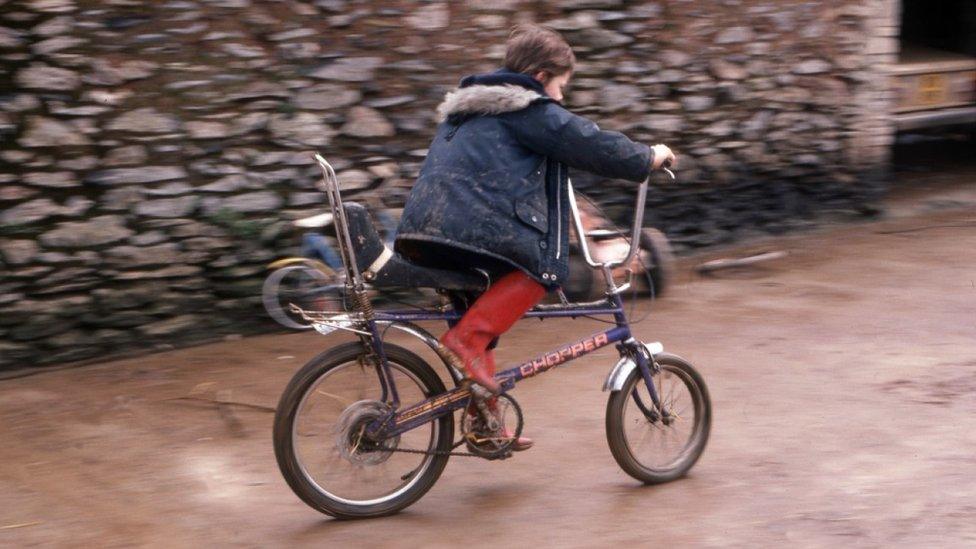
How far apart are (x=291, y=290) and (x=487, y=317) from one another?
265 centimetres

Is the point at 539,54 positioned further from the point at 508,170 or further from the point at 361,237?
the point at 361,237

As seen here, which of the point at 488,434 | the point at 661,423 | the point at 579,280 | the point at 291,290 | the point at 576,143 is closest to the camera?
the point at 576,143

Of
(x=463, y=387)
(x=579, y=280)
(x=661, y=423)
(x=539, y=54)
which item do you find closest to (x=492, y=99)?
(x=539, y=54)

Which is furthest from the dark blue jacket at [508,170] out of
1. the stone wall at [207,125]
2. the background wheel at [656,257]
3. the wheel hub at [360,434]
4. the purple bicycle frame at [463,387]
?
the background wheel at [656,257]

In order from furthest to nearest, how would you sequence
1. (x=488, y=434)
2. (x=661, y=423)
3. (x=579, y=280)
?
1. (x=579, y=280)
2. (x=661, y=423)
3. (x=488, y=434)

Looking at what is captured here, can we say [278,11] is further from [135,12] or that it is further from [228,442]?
[228,442]

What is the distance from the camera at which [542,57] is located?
169 inches

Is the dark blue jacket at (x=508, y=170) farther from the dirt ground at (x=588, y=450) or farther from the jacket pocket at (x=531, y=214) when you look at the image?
the dirt ground at (x=588, y=450)

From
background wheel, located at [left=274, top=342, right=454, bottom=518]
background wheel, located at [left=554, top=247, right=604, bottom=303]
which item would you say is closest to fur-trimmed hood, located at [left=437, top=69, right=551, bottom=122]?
background wheel, located at [left=274, top=342, right=454, bottom=518]

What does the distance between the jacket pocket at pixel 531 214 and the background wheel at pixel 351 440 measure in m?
0.62

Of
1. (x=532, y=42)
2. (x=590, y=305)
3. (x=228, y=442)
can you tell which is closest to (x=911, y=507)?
(x=590, y=305)

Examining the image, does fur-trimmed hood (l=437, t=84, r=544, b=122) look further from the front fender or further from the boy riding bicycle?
the front fender

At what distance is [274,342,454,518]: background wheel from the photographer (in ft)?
13.8

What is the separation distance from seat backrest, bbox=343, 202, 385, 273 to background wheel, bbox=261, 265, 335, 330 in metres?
2.37
